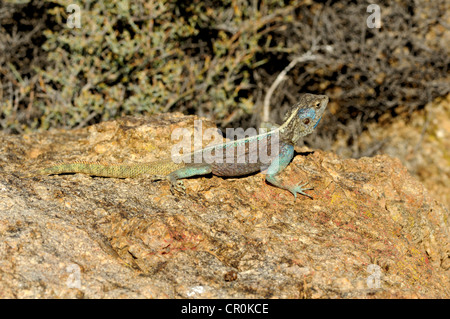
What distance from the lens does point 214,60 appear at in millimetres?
8070

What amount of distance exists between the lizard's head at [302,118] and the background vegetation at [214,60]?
3290 millimetres

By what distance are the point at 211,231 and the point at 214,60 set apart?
5089mm

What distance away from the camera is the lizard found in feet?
13.4

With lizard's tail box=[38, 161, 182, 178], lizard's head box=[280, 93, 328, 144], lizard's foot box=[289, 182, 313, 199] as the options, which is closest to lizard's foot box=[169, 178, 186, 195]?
lizard's tail box=[38, 161, 182, 178]

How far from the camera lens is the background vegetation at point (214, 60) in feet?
23.8
